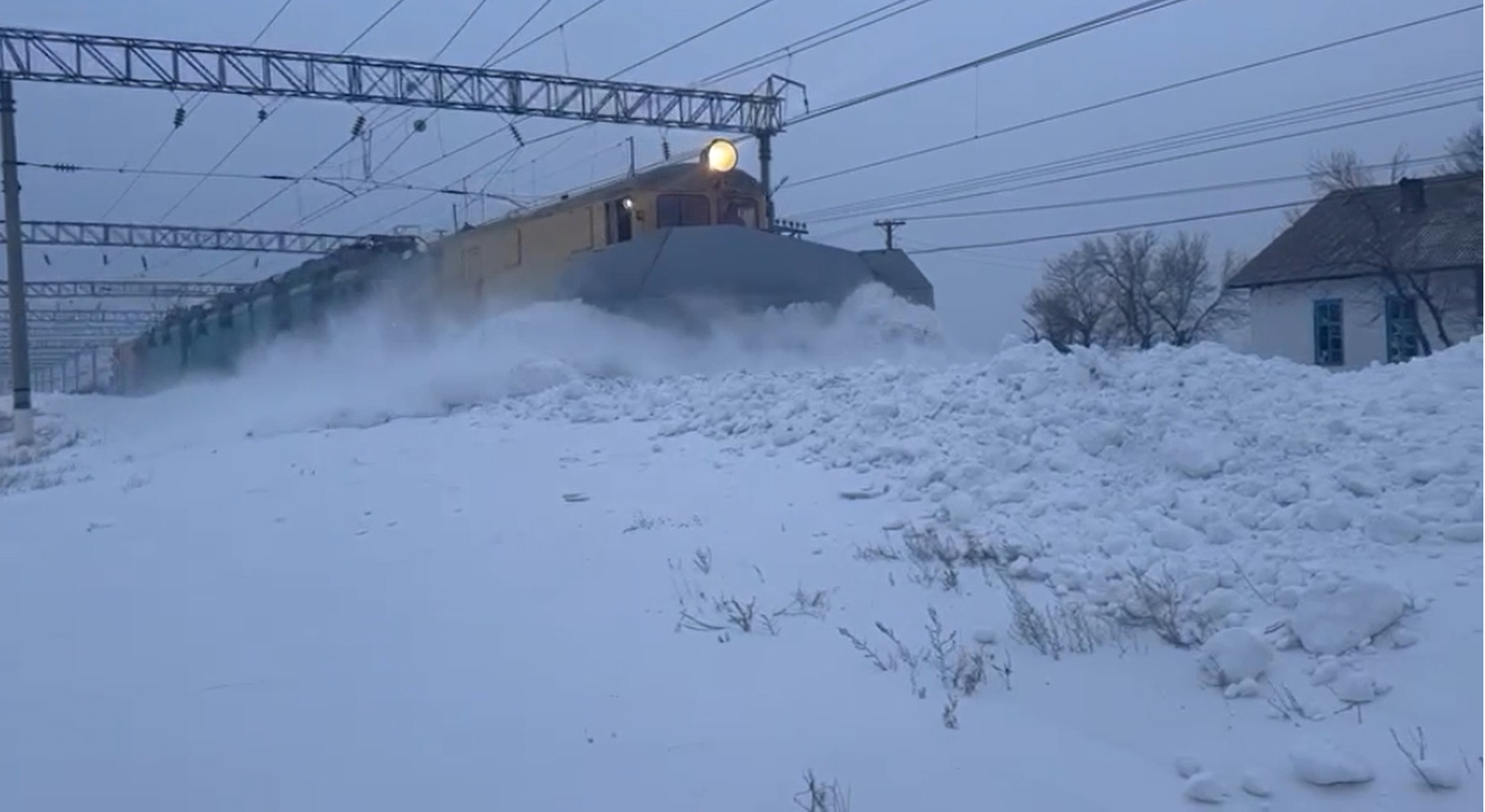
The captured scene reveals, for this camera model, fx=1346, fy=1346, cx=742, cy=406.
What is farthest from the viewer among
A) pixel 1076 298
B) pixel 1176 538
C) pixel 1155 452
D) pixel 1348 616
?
pixel 1076 298

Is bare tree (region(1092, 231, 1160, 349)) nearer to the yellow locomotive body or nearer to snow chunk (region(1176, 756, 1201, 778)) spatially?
the yellow locomotive body

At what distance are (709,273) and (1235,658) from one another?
1649cm

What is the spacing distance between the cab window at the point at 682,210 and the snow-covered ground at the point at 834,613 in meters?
10.5

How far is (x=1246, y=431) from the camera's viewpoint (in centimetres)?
883

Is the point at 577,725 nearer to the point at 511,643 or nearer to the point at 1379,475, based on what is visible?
the point at 511,643

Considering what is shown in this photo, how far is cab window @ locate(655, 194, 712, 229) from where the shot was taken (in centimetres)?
2292

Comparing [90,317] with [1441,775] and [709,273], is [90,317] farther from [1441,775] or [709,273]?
[1441,775]

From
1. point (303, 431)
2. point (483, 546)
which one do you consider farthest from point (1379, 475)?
point (303, 431)

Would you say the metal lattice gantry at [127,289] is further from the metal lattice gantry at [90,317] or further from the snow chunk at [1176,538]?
the snow chunk at [1176,538]

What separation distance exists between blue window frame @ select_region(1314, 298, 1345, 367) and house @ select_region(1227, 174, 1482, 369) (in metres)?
0.02

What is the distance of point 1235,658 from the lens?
17.5 feet

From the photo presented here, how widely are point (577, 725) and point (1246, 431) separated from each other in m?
5.35

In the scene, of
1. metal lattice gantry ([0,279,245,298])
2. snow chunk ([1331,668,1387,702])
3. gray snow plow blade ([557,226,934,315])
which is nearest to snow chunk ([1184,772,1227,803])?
snow chunk ([1331,668,1387,702])

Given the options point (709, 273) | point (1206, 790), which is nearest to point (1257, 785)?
point (1206, 790)
